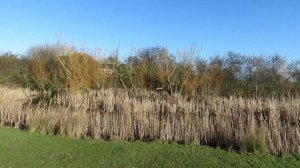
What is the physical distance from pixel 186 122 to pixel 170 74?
44.6 ft

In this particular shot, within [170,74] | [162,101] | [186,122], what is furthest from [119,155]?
[170,74]

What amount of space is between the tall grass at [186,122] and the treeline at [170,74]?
8.47 m

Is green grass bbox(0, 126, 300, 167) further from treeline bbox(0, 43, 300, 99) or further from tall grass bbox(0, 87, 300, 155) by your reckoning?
treeline bbox(0, 43, 300, 99)

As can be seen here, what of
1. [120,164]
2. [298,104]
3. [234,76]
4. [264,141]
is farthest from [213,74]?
[120,164]

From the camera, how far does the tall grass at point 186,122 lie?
9.72 metres

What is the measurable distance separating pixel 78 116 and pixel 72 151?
2.96 metres

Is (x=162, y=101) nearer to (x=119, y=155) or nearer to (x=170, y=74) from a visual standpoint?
(x=119, y=155)

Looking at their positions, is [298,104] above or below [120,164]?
above

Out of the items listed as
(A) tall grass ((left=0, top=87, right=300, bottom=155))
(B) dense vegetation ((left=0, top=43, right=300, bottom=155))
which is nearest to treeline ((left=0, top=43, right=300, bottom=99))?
(B) dense vegetation ((left=0, top=43, right=300, bottom=155))

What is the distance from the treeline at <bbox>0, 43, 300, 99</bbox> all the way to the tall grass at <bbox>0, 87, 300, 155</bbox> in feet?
27.8

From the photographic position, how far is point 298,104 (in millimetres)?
11195

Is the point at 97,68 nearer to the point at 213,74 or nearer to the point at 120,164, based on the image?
A: the point at 213,74

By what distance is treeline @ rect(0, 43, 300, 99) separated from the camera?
23062mm

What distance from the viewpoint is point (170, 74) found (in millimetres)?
24734
